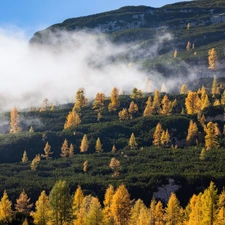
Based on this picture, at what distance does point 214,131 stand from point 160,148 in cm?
1994

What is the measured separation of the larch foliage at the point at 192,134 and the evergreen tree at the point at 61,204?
303 ft

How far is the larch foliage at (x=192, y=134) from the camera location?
5965 inches

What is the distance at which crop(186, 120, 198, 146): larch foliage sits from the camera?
497ft

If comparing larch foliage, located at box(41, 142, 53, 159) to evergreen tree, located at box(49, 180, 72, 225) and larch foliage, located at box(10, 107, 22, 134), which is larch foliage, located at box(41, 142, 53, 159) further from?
evergreen tree, located at box(49, 180, 72, 225)

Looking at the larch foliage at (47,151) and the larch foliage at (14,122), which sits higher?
the larch foliage at (14,122)

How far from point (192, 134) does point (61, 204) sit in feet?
310

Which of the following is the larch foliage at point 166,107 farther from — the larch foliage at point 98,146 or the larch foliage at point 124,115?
the larch foliage at point 98,146

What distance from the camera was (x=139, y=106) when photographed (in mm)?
196875

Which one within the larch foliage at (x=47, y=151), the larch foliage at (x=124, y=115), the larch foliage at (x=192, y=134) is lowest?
the larch foliage at (x=47, y=151)

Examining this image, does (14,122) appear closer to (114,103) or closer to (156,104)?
(114,103)

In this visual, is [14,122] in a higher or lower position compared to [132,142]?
higher

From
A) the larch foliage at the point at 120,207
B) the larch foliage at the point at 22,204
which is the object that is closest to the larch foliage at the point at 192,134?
the larch foliage at the point at 120,207

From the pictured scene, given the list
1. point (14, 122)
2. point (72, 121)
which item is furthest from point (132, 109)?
point (14, 122)

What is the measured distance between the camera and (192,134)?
152375 millimetres
